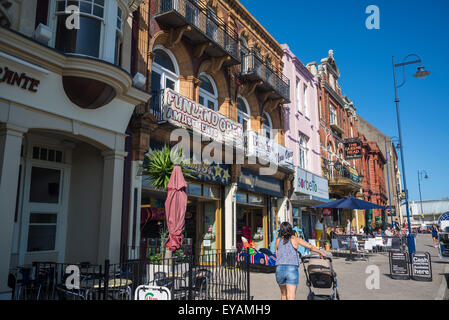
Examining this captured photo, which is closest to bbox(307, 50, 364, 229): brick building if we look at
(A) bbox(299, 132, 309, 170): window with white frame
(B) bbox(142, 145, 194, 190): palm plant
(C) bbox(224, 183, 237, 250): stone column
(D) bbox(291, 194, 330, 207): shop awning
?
(A) bbox(299, 132, 309, 170): window with white frame

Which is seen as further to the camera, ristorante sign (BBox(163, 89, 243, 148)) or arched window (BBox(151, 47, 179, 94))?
arched window (BBox(151, 47, 179, 94))

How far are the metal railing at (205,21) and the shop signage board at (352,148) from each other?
17.0m

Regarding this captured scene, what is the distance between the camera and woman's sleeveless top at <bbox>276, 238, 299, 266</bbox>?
19.7ft

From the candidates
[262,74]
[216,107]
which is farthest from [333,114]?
[216,107]

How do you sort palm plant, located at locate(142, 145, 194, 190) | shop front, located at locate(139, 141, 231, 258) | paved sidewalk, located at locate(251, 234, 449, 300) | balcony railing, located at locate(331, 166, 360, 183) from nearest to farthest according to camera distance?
paved sidewalk, located at locate(251, 234, 449, 300) → palm plant, located at locate(142, 145, 194, 190) → shop front, located at locate(139, 141, 231, 258) → balcony railing, located at locate(331, 166, 360, 183)

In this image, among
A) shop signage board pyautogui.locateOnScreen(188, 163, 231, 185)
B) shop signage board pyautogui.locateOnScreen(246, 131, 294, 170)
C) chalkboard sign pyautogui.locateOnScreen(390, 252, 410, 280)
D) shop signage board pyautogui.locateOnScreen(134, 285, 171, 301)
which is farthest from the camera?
shop signage board pyautogui.locateOnScreen(246, 131, 294, 170)

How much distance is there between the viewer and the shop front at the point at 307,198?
20.4 m

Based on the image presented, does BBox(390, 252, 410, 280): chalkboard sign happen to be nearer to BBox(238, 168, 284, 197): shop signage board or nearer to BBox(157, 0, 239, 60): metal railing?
BBox(238, 168, 284, 197): shop signage board

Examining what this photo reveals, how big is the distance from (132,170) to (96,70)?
3159mm

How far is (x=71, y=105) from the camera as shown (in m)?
8.29

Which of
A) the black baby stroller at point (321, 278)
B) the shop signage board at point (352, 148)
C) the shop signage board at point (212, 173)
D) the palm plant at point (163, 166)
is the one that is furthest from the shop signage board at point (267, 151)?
the shop signage board at point (352, 148)

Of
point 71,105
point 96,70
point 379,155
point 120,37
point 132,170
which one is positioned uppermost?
point 379,155
